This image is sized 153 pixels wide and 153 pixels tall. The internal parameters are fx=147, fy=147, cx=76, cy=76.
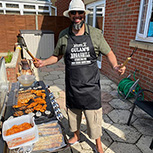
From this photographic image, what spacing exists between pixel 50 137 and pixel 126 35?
3.92 metres

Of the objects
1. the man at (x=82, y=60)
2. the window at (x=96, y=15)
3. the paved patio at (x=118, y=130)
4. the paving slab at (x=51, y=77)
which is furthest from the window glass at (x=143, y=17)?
the paving slab at (x=51, y=77)

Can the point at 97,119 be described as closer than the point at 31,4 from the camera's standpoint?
Yes

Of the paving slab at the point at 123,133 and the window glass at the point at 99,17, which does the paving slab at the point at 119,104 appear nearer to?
the paving slab at the point at 123,133

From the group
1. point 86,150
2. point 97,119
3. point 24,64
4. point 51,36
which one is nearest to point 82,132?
point 86,150

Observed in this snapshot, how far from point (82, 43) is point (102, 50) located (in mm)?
312

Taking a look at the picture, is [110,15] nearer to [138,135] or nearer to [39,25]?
[138,135]

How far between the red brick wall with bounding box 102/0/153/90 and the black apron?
90.8 inches

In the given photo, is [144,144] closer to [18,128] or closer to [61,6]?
[18,128]

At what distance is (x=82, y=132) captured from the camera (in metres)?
2.96

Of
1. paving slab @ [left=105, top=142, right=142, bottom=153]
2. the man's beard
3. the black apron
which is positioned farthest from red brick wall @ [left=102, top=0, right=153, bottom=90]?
the man's beard

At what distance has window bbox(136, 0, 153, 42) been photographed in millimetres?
3696

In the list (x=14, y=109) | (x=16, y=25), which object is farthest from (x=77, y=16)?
(x=16, y=25)

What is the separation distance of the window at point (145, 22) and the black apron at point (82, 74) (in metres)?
2.43

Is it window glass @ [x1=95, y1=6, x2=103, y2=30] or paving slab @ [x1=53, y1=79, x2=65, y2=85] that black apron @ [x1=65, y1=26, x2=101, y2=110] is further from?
window glass @ [x1=95, y1=6, x2=103, y2=30]
